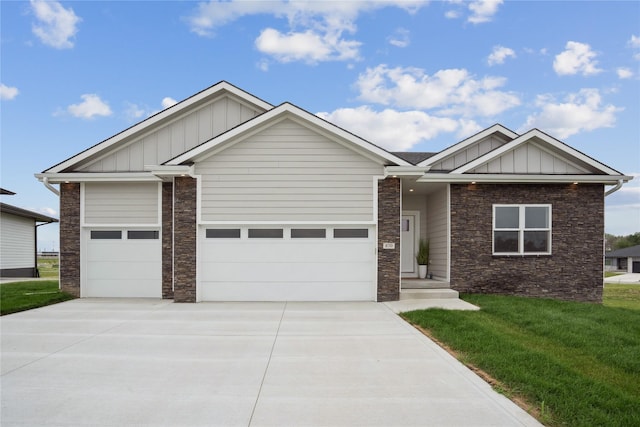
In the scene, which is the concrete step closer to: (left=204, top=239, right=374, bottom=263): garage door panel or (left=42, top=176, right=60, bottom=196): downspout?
(left=204, top=239, right=374, bottom=263): garage door panel

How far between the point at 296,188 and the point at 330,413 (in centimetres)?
773

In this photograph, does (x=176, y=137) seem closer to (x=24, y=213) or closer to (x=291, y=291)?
(x=291, y=291)

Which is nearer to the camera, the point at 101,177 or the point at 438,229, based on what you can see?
the point at 101,177

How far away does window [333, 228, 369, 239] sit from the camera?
11672 millimetres

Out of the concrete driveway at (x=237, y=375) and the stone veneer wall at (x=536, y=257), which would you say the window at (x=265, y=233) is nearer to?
the concrete driveway at (x=237, y=375)

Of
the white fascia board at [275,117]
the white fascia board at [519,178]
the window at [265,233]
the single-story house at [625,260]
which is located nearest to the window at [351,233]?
the window at [265,233]

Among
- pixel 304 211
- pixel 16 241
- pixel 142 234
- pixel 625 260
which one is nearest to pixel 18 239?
pixel 16 241

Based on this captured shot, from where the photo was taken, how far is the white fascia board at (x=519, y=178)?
12461 millimetres

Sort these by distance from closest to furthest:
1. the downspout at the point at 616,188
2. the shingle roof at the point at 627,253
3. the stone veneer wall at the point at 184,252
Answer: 1. the stone veneer wall at the point at 184,252
2. the downspout at the point at 616,188
3. the shingle roof at the point at 627,253

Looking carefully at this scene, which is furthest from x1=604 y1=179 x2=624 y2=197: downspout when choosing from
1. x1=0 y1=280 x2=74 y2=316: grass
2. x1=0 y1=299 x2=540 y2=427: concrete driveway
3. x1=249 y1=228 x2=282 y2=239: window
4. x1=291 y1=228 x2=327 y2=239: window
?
x1=0 y1=280 x2=74 y2=316: grass

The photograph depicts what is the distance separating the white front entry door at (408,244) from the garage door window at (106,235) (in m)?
8.88

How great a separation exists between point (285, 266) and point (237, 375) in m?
6.08

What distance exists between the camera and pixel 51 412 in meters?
4.43

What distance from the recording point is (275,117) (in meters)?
11.5
